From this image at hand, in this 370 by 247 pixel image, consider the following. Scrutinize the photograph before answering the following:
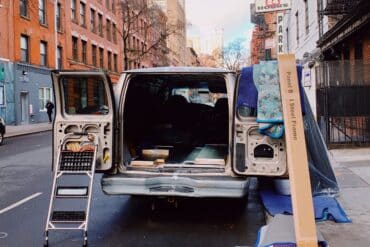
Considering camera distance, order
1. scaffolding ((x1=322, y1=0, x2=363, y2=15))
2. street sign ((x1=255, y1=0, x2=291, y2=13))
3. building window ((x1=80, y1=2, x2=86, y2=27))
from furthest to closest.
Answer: building window ((x1=80, y1=2, x2=86, y2=27)), scaffolding ((x1=322, y1=0, x2=363, y2=15)), street sign ((x1=255, y1=0, x2=291, y2=13))

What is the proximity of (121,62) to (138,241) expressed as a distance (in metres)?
50.2

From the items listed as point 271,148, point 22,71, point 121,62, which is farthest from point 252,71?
point 121,62

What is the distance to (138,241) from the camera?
5750 mm

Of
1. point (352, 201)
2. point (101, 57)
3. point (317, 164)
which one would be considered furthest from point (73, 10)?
point (352, 201)

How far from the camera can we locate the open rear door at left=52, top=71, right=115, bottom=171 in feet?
20.5

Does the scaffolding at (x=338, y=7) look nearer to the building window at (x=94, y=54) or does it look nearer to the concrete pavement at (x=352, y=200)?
the concrete pavement at (x=352, y=200)

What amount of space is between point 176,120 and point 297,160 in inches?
210

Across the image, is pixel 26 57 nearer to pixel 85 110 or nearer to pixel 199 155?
pixel 199 155

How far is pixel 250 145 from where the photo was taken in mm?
6023

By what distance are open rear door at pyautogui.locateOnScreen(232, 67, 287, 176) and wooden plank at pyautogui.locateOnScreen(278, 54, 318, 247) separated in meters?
1.56

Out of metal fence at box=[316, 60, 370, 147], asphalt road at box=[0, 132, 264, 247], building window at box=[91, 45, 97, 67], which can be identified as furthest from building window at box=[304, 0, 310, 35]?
building window at box=[91, 45, 97, 67]

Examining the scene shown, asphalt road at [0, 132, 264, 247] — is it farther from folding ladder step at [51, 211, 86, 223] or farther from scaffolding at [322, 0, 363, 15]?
scaffolding at [322, 0, 363, 15]

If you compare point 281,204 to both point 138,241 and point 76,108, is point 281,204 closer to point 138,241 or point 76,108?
point 138,241

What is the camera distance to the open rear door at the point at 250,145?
595cm
